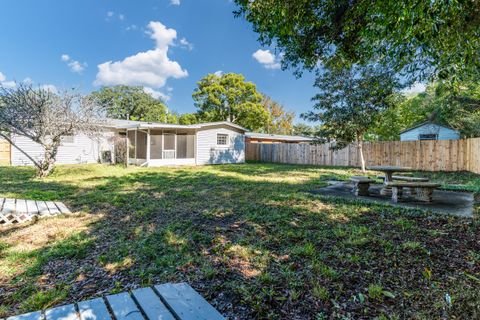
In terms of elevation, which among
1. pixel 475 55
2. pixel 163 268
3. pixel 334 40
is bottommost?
pixel 163 268

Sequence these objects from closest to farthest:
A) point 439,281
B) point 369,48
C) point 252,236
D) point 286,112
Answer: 1. point 439,281
2. point 252,236
3. point 369,48
4. point 286,112

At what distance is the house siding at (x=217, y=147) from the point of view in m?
16.4

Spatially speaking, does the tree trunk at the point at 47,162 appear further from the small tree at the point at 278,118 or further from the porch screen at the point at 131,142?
the small tree at the point at 278,118

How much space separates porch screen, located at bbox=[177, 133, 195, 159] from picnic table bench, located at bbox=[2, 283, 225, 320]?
588 inches

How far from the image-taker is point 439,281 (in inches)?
91.4

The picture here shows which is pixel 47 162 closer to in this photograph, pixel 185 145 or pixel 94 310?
pixel 185 145

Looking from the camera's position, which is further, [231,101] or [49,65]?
[231,101]

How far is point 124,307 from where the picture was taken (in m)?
1.77

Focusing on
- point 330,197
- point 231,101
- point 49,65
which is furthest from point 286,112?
point 330,197

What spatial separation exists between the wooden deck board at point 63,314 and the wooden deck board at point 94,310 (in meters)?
0.04

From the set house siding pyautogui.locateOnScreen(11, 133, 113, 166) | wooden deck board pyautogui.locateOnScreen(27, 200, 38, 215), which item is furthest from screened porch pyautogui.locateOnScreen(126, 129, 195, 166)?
wooden deck board pyautogui.locateOnScreen(27, 200, 38, 215)

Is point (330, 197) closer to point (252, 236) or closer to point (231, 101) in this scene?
point (252, 236)

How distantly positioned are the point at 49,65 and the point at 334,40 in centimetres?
2364

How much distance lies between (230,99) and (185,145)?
38.2 ft
